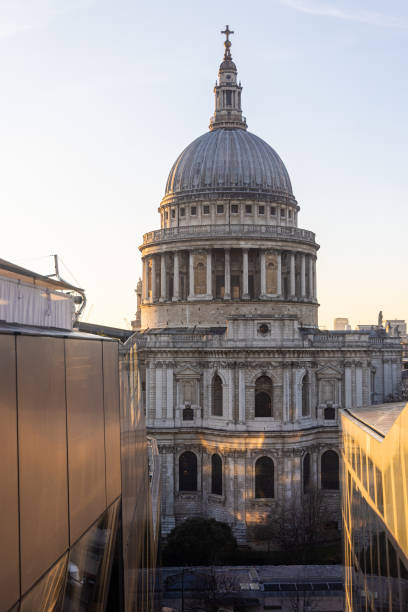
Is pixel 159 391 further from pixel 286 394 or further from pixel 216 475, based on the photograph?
pixel 286 394

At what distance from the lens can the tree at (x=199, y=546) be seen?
160ft

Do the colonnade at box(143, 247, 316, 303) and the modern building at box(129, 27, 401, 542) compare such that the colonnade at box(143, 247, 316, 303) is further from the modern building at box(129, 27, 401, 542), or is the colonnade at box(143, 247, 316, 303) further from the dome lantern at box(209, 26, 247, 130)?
the dome lantern at box(209, 26, 247, 130)

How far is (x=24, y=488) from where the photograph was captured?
27.1ft

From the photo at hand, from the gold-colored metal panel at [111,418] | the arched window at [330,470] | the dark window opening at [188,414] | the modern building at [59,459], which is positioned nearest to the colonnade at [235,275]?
the dark window opening at [188,414]

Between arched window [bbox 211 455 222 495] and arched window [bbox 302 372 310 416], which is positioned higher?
arched window [bbox 302 372 310 416]

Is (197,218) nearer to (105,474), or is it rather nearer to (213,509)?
(213,509)

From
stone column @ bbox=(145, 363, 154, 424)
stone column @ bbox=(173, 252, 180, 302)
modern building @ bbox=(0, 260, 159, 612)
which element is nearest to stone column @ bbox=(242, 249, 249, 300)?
stone column @ bbox=(173, 252, 180, 302)

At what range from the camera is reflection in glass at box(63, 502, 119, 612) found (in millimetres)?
10539

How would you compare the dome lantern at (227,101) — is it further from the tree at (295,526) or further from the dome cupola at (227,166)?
the tree at (295,526)

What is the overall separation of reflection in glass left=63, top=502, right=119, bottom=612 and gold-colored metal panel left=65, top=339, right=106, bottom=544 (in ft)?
0.96

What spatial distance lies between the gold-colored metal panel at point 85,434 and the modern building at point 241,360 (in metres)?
36.3

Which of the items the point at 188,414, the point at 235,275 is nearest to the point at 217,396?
the point at 188,414

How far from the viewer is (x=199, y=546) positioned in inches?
1937

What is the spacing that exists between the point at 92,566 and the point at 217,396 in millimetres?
47306
